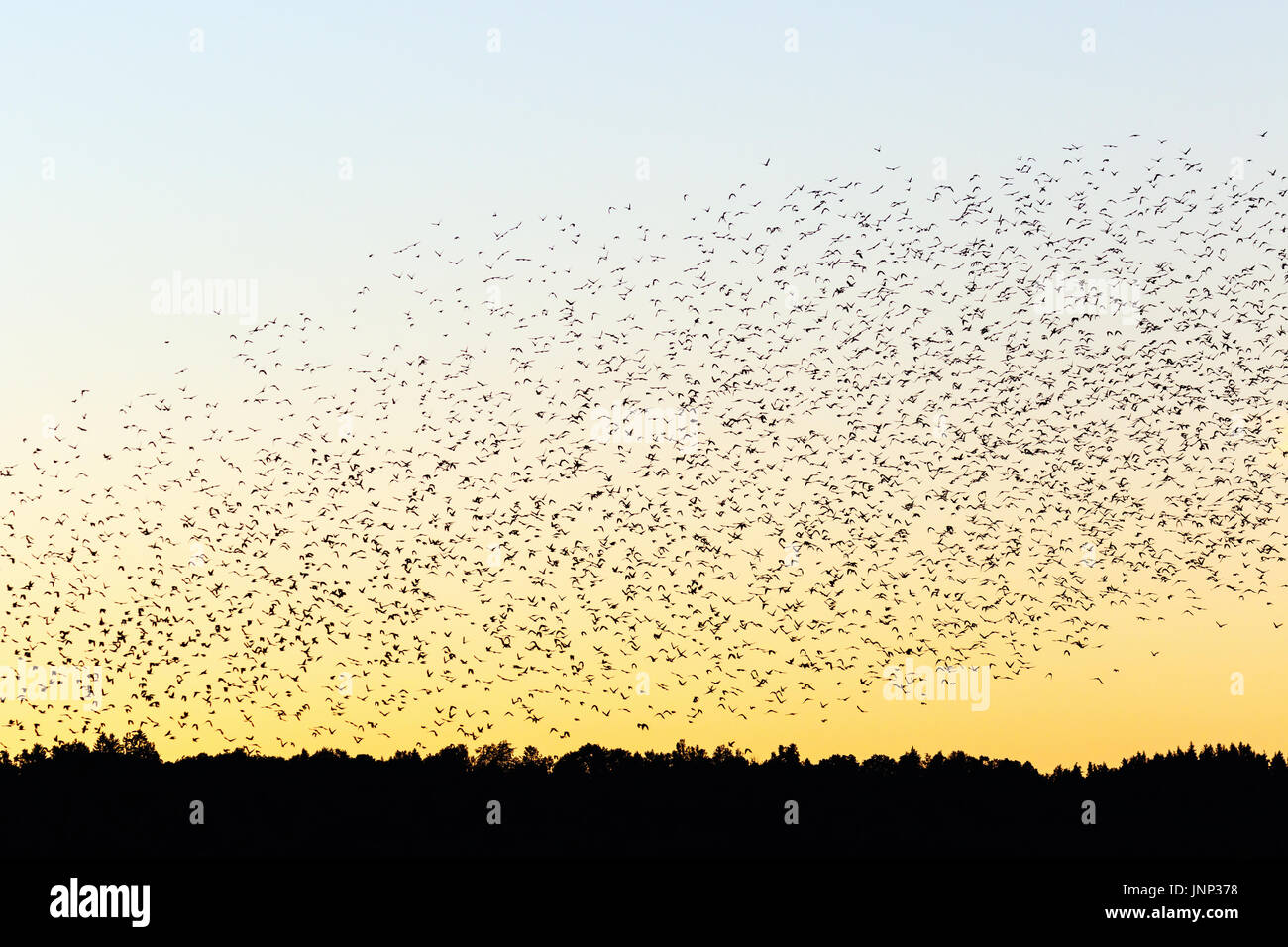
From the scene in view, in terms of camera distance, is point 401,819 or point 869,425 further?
point 401,819

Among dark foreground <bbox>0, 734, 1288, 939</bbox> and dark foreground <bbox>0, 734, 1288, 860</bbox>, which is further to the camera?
dark foreground <bbox>0, 734, 1288, 860</bbox>

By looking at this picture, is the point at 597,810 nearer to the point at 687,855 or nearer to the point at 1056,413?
the point at 687,855

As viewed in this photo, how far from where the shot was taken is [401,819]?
53281 millimetres

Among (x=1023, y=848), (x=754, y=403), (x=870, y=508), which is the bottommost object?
(x=1023, y=848)

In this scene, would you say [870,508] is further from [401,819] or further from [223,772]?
[223,772]

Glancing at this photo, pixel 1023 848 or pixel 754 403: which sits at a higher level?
pixel 754 403

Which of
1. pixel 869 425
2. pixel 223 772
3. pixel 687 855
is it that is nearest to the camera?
pixel 869 425

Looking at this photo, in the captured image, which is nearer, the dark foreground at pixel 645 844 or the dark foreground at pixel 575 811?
the dark foreground at pixel 645 844

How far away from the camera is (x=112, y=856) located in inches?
2007
